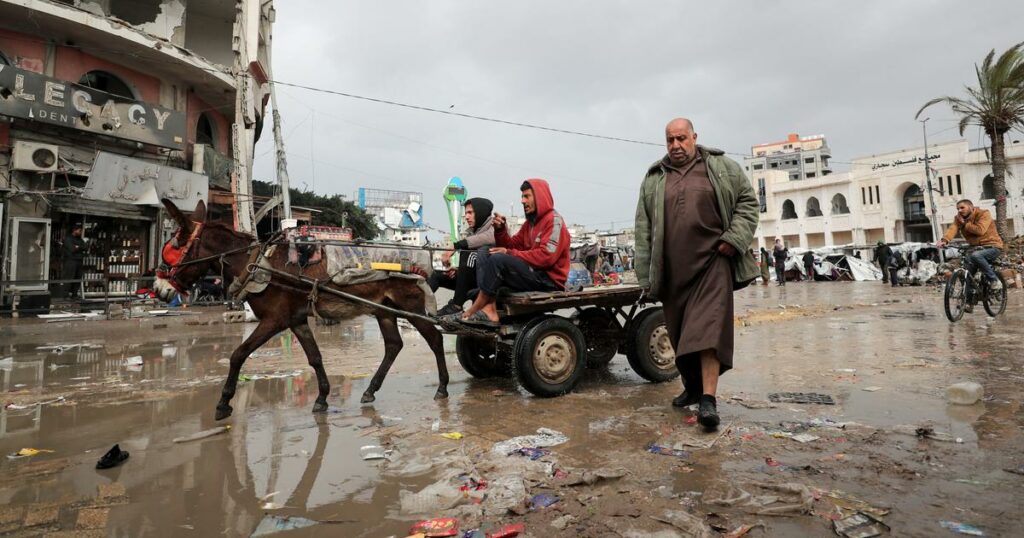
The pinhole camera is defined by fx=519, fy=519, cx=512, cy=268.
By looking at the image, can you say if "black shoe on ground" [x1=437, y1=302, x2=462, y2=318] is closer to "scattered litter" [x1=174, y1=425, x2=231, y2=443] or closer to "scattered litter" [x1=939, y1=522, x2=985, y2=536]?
"scattered litter" [x1=174, y1=425, x2=231, y2=443]

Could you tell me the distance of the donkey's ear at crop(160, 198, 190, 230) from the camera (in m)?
4.13

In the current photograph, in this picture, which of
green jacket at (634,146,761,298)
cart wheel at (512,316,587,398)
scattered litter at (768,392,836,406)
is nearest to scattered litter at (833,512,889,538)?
green jacket at (634,146,761,298)

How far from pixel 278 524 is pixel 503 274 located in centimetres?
260

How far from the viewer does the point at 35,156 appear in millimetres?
13656

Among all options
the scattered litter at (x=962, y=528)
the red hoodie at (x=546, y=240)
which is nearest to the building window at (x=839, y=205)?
the red hoodie at (x=546, y=240)

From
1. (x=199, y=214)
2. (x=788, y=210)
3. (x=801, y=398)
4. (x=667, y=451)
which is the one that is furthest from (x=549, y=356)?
(x=788, y=210)

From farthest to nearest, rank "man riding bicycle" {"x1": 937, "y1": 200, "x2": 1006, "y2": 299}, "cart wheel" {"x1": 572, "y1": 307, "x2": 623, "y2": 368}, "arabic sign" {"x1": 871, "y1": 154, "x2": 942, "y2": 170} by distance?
"arabic sign" {"x1": 871, "y1": 154, "x2": 942, "y2": 170}
"man riding bicycle" {"x1": 937, "y1": 200, "x2": 1006, "y2": 299}
"cart wheel" {"x1": 572, "y1": 307, "x2": 623, "y2": 368}

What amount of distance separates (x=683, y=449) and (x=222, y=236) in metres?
4.04

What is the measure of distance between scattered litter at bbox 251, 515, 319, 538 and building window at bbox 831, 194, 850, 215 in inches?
2305

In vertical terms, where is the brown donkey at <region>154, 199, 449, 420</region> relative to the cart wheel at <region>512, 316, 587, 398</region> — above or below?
above

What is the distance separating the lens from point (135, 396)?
4.95 metres

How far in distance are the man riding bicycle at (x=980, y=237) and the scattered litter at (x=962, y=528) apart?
7.21 metres

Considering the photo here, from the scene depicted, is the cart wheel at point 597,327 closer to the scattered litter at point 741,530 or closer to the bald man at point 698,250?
the bald man at point 698,250

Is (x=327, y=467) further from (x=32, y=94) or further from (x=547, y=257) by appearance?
(x=32, y=94)
